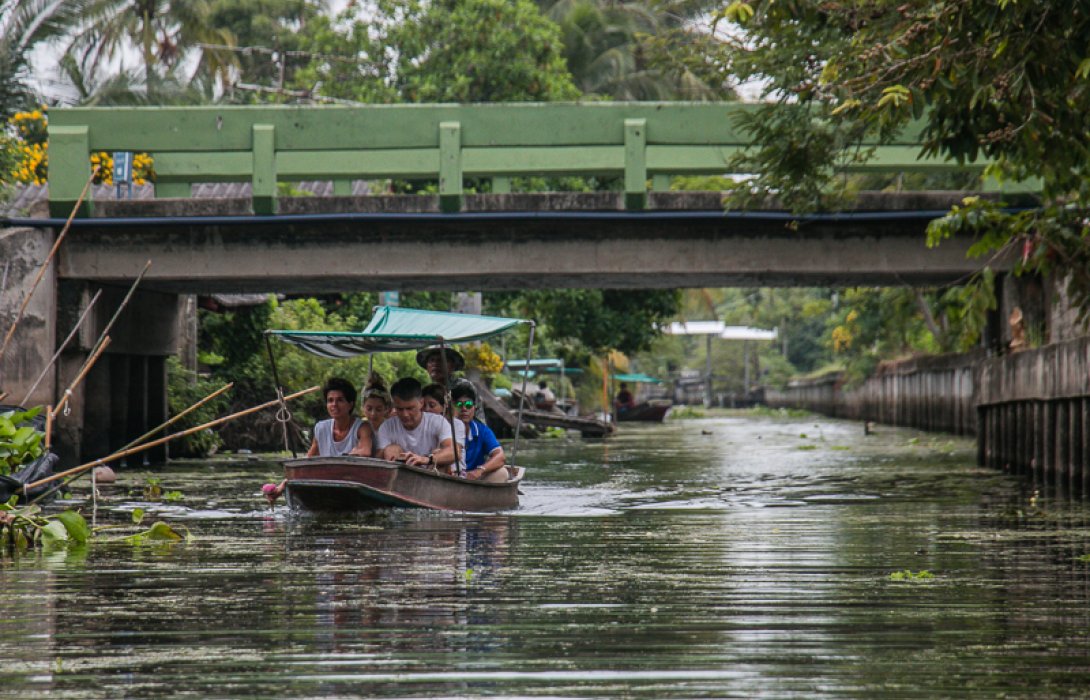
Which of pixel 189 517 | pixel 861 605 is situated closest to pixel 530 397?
pixel 189 517

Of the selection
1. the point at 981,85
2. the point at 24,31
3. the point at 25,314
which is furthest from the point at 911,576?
the point at 24,31

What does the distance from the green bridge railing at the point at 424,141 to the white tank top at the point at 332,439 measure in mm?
7239

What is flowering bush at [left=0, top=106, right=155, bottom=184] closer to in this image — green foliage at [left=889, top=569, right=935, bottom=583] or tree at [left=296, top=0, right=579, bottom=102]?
tree at [left=296, top=0, right=579, bottom=102]

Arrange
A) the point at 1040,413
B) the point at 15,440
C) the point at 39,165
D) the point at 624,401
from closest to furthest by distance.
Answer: the point at 15,440 < the point at 1040,413 < the point at 39,165 < the point at 624,401

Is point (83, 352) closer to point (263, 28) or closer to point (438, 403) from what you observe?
point (438, 403)

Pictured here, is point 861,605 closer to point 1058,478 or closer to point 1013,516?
point 1013,516

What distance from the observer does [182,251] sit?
2289 centimetres

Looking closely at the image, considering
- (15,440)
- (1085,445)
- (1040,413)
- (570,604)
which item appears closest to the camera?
(570,604)

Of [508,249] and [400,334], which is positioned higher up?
[508,249]

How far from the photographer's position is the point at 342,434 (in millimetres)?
15055

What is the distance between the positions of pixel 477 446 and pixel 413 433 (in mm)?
1251

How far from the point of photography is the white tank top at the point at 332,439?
49.2ft

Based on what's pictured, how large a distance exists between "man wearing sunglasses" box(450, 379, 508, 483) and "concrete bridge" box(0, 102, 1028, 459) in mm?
6126

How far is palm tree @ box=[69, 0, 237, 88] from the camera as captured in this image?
4125 cm
